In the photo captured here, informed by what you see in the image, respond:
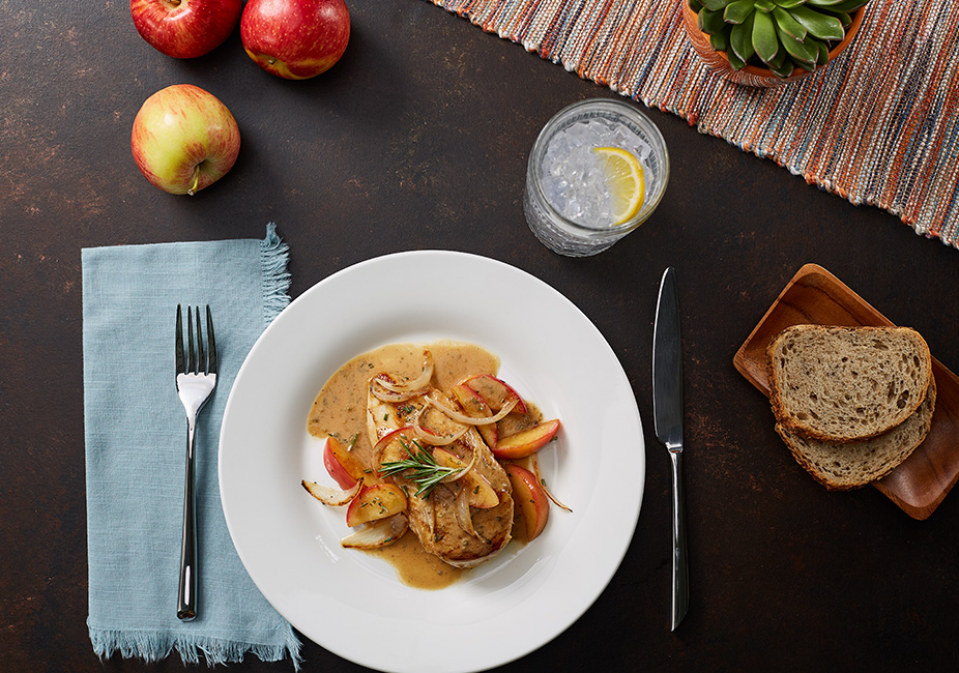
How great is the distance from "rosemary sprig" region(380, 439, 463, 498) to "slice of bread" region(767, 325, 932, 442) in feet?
Answer: 4.15


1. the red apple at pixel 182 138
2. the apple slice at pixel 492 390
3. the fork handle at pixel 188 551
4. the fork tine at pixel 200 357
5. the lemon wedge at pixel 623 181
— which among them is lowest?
the fork handle at pixel 188 551

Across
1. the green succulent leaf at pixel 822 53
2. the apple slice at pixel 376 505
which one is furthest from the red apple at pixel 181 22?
the green succulent leaf at pixel 822 53

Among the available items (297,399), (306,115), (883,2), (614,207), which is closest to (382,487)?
(297,399)

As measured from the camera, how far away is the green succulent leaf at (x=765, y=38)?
75.2 inches

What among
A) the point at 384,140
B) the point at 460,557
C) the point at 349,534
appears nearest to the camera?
the point at 460,557

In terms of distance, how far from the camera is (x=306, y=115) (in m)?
2.36

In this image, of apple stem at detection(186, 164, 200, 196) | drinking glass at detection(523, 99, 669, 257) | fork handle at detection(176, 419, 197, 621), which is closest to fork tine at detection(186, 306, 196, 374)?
fork handle at detection(176, 419, 197, 621)

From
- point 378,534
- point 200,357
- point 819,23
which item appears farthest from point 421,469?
point 819,23

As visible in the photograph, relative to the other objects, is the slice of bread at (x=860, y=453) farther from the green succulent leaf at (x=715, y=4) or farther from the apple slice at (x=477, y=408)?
the green succulent leaf at (x=715, y=4)

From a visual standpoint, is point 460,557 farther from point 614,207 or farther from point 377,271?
point 614,207

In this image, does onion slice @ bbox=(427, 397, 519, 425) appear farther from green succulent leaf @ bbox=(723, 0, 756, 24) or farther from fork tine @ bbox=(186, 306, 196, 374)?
green succulent leaf @ bbox=(723, 0, 756, 24)

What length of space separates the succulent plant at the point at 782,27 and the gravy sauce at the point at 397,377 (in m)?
1.36

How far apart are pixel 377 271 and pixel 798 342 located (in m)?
1.58

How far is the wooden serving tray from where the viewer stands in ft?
7.29
